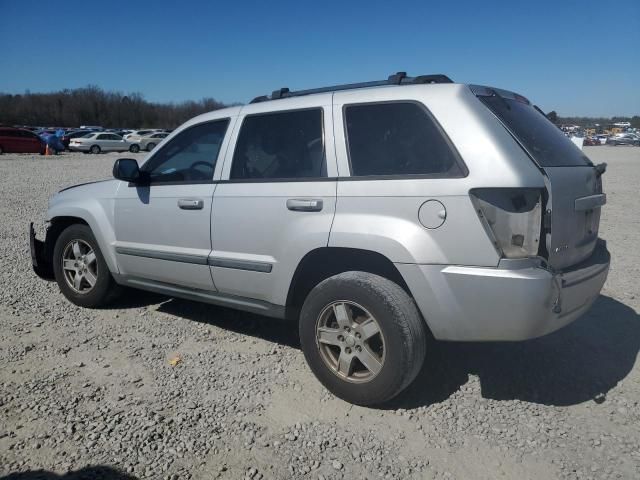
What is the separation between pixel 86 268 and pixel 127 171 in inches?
47.1

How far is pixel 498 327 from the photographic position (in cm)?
274

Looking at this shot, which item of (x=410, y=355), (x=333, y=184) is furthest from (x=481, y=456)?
(x=333, y=184)

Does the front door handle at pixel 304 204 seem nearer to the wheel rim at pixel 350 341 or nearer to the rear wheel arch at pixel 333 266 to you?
the rear wheel arch at pixel 333 266

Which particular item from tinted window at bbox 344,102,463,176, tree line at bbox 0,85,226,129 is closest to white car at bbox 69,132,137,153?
tinted window at bbox 344,102,463,176

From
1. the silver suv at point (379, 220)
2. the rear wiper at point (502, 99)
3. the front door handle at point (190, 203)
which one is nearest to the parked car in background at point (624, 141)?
the silver suv at point (379, 220)

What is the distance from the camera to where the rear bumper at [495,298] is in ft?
8.63

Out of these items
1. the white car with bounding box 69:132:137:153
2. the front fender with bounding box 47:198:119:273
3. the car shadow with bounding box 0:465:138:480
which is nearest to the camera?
the car shadow with bounding box 0:465:138:480

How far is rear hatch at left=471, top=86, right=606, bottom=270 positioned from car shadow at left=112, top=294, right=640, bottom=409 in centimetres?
88

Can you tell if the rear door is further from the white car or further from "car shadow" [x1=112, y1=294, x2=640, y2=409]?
the white car

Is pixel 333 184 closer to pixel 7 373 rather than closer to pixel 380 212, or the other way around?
pixel 380 212

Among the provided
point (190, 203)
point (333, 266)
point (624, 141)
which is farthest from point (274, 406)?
point (624, 141)

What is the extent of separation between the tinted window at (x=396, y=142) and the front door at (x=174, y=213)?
1198mm

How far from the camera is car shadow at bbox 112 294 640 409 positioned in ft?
10.8

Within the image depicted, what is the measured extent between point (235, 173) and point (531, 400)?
2.53 m
